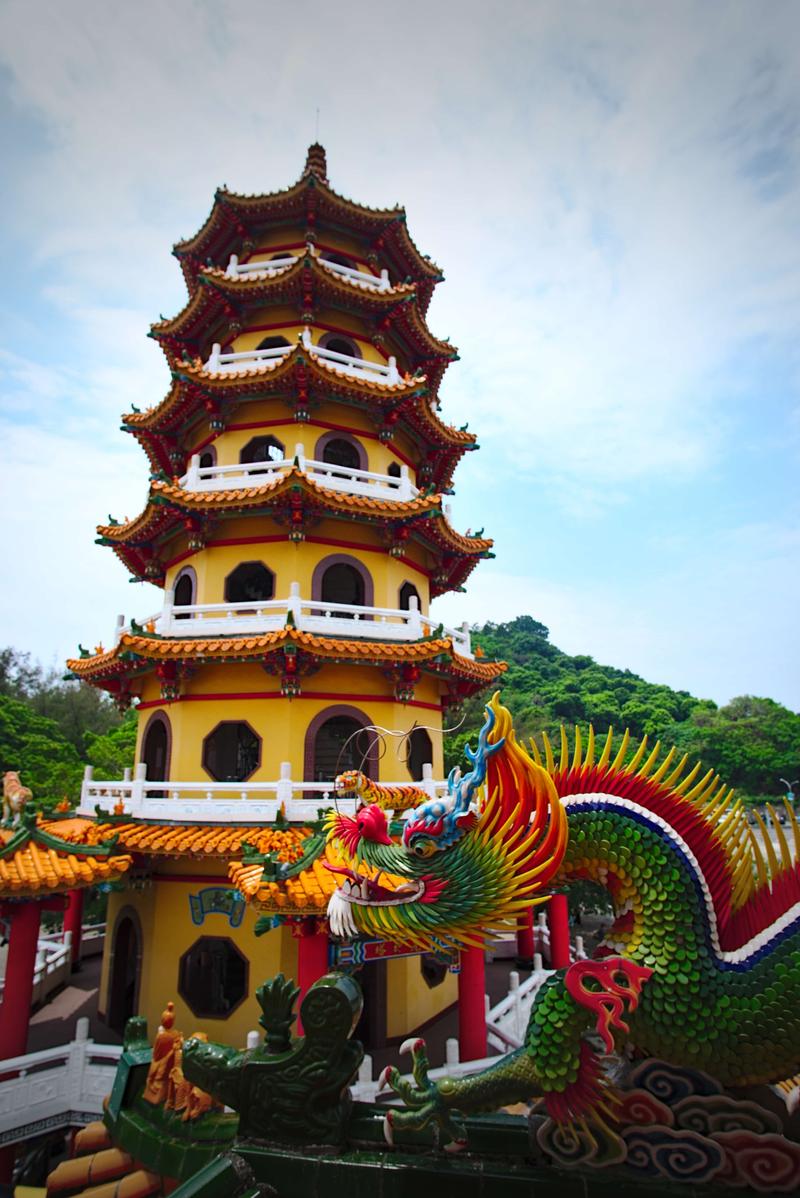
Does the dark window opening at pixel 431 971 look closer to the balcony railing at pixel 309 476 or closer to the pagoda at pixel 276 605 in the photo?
the pagoda at pixel 276 605

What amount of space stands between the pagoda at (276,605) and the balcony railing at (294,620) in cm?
4

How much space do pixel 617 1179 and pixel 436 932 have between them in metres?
1.39

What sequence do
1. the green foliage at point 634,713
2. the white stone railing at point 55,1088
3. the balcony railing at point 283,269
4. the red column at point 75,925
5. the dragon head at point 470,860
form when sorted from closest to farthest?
the dragon head at point 470,860, the white stone railing at point 55,1088, the balcony railing at point 283,269, the red column at point 75,925, the green foliage at point 634,713

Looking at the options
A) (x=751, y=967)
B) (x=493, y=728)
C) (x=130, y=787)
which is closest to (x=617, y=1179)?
(x=751, y=967)

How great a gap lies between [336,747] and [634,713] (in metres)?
51.3

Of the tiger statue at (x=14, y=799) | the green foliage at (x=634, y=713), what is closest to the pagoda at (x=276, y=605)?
the tiger statue at (x=14, y=799)

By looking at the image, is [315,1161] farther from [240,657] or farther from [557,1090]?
[240,657]

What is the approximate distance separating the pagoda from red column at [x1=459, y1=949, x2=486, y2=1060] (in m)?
1.43

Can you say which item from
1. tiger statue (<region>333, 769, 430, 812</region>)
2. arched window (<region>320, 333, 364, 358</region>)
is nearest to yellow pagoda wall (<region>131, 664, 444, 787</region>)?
tiger statue (<region>333, 769, 430, 812</region>)

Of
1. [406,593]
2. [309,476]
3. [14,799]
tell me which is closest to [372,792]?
[14,799]

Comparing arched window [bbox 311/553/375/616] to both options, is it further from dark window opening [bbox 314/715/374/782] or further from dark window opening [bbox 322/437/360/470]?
dark window opening [bbox 322/437/360/470]

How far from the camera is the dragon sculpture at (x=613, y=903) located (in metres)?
3.23

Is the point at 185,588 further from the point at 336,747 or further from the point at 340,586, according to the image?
the point at 336,747

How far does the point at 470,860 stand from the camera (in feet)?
→ 11.8
